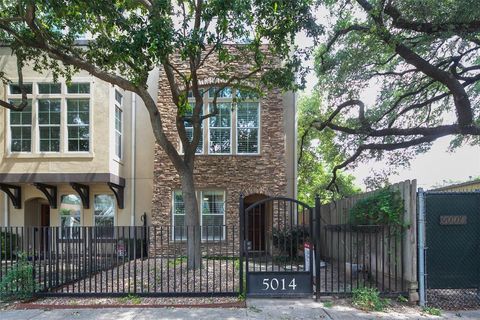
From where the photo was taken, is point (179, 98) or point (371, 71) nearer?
point (179, 98)

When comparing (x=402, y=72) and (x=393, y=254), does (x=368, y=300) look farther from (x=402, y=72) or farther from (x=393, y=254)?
(x=402, y=72)

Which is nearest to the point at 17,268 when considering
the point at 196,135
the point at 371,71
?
the point at 196,135

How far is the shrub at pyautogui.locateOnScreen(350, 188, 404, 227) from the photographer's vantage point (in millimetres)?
7891

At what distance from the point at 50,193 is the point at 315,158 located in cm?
1779

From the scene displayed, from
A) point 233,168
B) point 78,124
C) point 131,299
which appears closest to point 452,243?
point 131,299

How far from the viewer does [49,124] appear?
1443cm

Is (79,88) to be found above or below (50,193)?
above

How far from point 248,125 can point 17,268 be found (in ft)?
31.3

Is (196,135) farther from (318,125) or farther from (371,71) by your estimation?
(371,71)

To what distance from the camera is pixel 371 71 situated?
1479cm

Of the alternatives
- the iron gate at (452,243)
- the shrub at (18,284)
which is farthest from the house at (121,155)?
the iron gate at (452,243)

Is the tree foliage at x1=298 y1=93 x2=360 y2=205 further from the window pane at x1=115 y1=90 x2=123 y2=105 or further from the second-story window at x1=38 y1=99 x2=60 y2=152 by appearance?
the second-story window at x1=38 y1=99 x2=60 y2=152

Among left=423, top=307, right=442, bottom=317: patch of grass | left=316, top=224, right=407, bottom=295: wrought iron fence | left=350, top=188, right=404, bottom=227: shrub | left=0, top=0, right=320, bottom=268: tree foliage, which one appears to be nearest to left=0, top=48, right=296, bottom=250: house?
left=0, top=0, right=320, bottom=268: tree foliage

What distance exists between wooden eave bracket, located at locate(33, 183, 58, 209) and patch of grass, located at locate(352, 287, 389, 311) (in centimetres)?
1222
